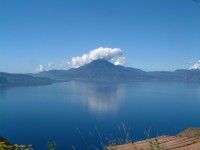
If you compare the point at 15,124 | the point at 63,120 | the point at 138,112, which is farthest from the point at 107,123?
the point at 15,124

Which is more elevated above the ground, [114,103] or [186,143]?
[186,143]

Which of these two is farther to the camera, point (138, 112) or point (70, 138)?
point (138, 112)

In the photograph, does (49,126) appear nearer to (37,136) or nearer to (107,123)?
(37,136)

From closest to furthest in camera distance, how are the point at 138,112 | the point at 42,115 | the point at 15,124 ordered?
the point at 15,124 → the point at 42,115 → the point at 138,112

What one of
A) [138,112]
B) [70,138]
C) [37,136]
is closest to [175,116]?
→ [138,112]

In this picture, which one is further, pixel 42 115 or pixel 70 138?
pixel 42 115

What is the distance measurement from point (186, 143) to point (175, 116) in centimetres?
6541

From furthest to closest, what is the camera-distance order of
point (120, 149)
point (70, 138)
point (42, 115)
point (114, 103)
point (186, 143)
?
1. point (114, 103)
2. point (42, 115)
3. point (70, 138)
4. point (186, 143)
5. point (120, 149)

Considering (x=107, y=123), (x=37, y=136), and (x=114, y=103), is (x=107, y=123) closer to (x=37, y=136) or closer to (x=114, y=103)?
(x=37, y=136)

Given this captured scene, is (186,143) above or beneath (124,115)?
above

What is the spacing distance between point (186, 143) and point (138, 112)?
224 feet

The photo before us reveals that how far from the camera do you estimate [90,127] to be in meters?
53.0

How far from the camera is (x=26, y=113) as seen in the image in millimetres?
68500

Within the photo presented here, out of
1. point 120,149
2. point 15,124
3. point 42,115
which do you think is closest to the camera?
point 120,149
